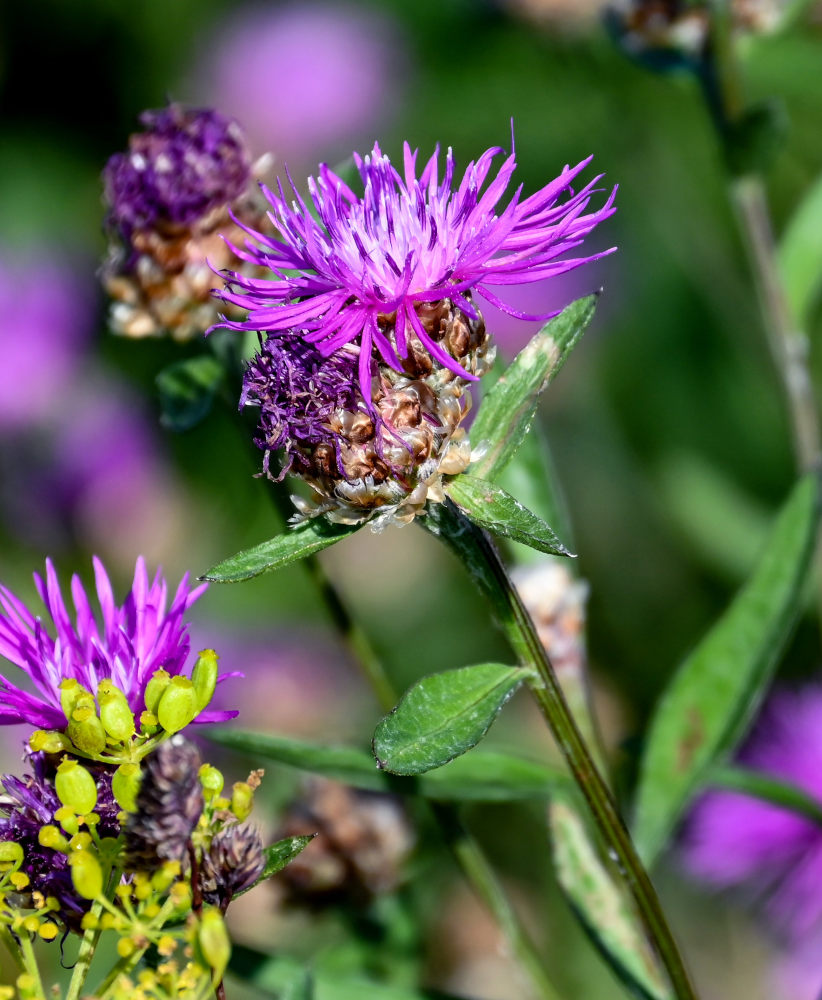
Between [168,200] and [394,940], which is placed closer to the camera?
[168,200]

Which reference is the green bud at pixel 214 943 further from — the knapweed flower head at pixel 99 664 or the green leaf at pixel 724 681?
the green leaf at pixel 724 681

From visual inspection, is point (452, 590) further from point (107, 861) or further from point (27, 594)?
point (107, 861)

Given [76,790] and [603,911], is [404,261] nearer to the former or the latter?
[76,790]

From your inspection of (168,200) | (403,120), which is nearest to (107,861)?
(168,200)

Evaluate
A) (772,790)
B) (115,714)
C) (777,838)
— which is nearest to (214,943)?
(115,714)

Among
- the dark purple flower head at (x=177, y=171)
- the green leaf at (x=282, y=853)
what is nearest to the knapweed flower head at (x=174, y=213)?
the dark purple flower head at (x=177, y=171)
